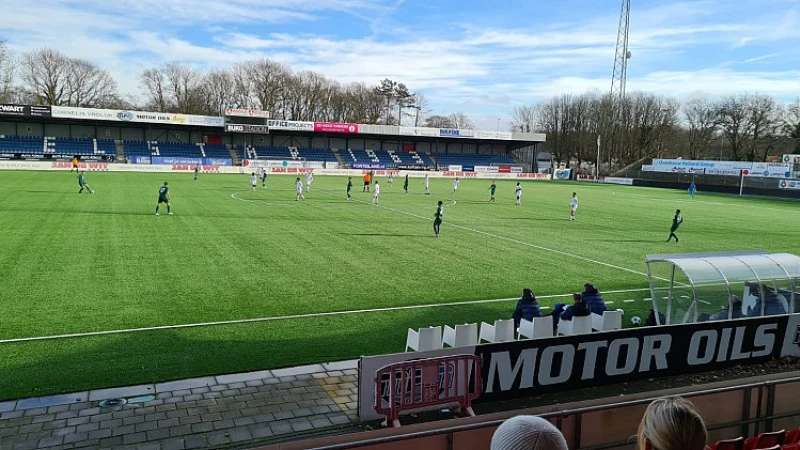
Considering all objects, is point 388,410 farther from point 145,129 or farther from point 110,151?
point 145,129

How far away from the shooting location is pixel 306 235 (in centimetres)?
2272

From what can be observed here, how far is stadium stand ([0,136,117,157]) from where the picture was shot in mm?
61531

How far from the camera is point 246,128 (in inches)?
2803

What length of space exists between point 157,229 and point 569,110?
9873 cm

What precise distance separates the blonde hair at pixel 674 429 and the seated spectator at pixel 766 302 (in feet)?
32.4

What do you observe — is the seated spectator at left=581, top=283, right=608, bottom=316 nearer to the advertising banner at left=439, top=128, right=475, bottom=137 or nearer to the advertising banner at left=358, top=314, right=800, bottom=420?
the advertising banner at left=358, top=314, right=800, bottom=420

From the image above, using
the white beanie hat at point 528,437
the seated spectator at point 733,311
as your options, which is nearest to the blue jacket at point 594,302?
the seated spectator at point 733,311

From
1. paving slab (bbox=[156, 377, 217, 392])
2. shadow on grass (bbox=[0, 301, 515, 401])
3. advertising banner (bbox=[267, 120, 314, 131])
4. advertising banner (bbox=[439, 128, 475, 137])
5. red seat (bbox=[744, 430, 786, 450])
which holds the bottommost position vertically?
paving slab (bbox=[156, 377, 217, 392])

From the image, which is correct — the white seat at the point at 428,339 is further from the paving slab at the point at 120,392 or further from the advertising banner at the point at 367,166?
the advertising banner at the point at 367,166

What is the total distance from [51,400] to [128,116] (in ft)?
215

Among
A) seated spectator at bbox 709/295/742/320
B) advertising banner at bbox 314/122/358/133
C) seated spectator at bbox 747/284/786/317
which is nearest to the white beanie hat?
seated spectator at bbox 709/295/742/320

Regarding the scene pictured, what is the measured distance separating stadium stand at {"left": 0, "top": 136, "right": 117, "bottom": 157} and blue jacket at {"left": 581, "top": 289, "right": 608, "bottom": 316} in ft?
216

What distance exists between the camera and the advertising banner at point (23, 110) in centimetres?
6047

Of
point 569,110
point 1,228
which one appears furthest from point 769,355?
point 569,110
